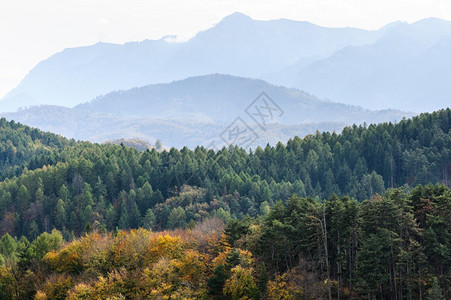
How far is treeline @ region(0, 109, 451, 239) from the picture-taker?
11469 cm

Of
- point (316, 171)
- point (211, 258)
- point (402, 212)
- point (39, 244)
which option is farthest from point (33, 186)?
point (402, 212)

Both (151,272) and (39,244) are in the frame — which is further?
(39,244)

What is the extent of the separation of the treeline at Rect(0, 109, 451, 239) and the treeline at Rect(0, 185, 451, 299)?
143 ft

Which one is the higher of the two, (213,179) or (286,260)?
(213,179)

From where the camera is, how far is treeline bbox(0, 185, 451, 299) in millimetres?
52656

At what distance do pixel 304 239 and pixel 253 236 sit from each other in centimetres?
599

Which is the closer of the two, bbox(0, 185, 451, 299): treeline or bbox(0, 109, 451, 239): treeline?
bbox(0, 185, 451, 299): treeline

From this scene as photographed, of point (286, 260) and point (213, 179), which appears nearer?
point (286, 260)

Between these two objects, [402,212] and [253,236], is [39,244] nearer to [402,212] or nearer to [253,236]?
[253,236]

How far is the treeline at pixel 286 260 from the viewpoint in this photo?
52656mm

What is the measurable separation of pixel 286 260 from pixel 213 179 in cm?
6692

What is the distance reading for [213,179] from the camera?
124 metres

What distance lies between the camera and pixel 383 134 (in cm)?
13038

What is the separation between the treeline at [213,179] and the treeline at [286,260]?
143 feet
